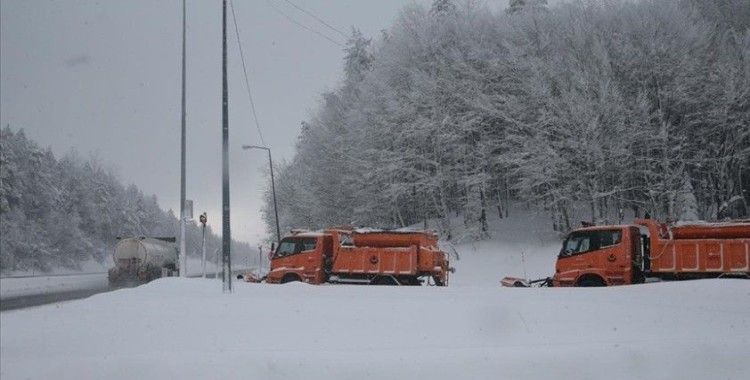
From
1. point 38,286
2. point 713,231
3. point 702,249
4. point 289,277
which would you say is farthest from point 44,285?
point 713,231

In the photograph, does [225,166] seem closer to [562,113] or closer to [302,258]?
[302,258]

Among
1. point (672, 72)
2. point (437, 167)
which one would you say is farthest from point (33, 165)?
point (672, 72)

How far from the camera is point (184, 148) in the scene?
21250 mm

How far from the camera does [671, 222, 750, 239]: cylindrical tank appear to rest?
677 inches

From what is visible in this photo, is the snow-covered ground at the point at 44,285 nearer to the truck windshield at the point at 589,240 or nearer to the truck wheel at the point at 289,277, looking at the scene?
the truck wheel at the point at 289,277

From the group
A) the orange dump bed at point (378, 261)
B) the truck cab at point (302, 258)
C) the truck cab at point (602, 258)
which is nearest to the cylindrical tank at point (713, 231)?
the truck cab at point (602, 258)

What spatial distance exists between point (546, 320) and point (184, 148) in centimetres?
1547

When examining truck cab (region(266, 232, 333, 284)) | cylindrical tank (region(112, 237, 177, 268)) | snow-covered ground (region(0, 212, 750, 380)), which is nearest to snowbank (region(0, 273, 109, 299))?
cylindrical tank (region(112, 237, 177, 268))

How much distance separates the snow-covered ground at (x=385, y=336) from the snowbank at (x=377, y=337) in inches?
0.7

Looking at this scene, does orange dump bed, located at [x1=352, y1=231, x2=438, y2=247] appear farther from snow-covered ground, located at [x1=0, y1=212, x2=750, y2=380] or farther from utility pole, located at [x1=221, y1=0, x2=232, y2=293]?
snow-covered ground, located at [x1=0, y1=212, x2=750, y2=380]

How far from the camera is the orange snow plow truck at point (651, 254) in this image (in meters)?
17.0

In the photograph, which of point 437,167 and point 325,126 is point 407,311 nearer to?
point 437,167

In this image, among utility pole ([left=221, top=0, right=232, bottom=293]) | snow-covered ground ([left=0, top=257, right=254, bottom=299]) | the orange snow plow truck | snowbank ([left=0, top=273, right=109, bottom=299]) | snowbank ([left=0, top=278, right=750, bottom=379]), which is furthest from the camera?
the orange snow plow truck

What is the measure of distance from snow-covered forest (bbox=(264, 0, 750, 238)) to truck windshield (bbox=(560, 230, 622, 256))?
1355 cm
